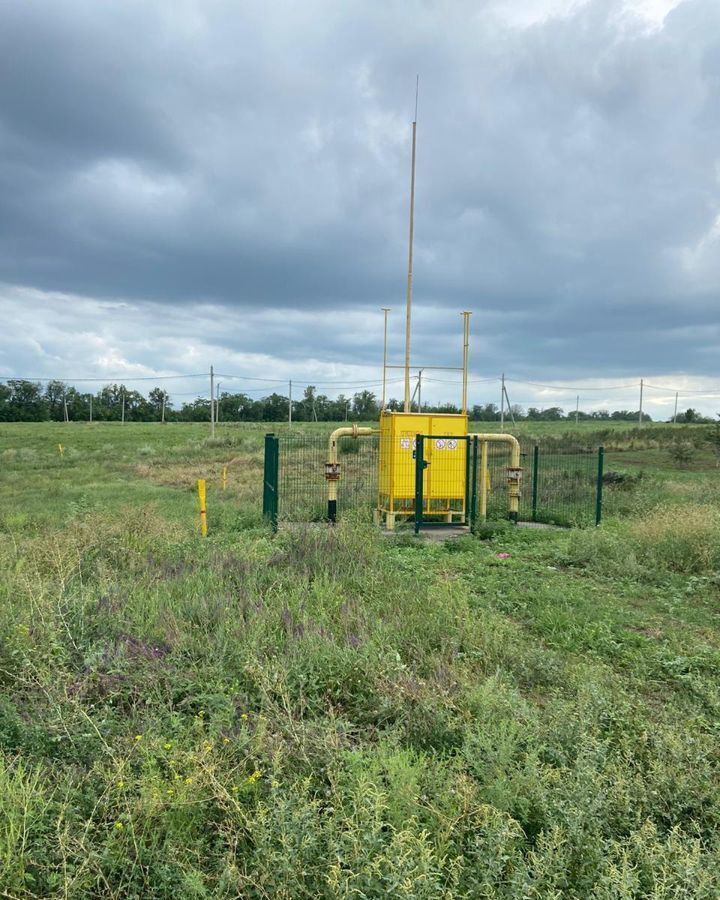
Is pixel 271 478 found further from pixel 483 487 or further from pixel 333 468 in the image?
pixel 483 487

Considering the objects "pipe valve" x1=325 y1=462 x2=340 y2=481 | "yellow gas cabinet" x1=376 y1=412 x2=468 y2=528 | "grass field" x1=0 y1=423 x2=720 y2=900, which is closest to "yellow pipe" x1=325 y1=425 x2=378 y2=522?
"pipe valve" x1=325 y1=462 x2=340 y2=481

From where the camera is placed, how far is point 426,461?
12633 mm

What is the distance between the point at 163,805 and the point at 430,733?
1.52 metres

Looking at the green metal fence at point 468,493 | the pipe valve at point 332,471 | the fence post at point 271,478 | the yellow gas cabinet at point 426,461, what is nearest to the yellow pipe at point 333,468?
the pipe valve at point 332,471

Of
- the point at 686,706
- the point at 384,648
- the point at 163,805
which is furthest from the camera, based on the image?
the point at 384,648

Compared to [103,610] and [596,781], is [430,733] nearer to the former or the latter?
[596,781]

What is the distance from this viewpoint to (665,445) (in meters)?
32.0

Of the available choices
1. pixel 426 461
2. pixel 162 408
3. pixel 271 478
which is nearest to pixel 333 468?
pixel 271 478

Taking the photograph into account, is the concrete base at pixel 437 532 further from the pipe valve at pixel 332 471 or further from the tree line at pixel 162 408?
the tree line at pixel 162 408

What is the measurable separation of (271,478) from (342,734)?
8810 millimetres

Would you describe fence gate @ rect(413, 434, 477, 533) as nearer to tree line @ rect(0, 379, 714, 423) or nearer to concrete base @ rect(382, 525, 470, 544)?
concrete base @ rect(382, 525, 470, 544)

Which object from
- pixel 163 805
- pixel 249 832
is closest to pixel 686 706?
pixel 249 832

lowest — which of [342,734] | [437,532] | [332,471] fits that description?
[437,532]

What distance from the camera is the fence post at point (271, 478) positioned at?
12031 millimetres
